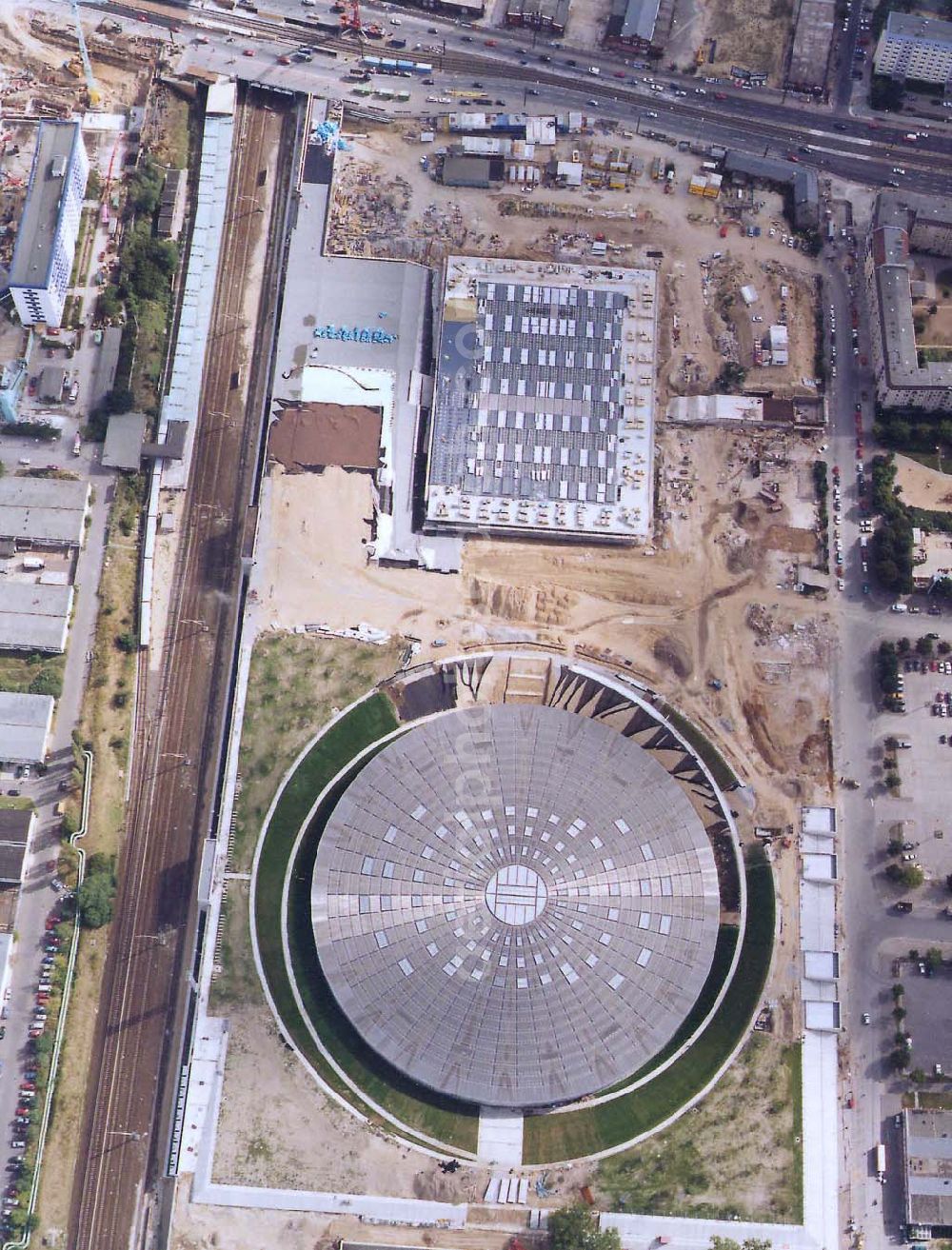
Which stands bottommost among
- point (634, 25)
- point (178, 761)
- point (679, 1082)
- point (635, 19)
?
point (679, 1082)

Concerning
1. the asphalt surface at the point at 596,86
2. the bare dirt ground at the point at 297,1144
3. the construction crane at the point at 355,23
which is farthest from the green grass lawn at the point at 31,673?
the construction crane at the point at 355,23

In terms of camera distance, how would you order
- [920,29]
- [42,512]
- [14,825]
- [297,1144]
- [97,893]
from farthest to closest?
[920,29] → [42,512] → [14,825] → [97,893] → [297,1144]

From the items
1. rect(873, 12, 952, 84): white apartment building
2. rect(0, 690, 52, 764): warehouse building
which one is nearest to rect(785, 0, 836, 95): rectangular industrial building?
rect(873, 12, 952, 84): white apartment building

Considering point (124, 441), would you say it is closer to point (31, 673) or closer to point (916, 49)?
point (31, 673)

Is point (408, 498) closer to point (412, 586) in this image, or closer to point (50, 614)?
point (412, 586)

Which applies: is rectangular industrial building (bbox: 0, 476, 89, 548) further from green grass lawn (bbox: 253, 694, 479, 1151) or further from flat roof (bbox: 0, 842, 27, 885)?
green grass lawn (bbox: 253, 694, 479, 1151)

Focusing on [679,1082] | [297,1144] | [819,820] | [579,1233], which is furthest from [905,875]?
[297,1144]
